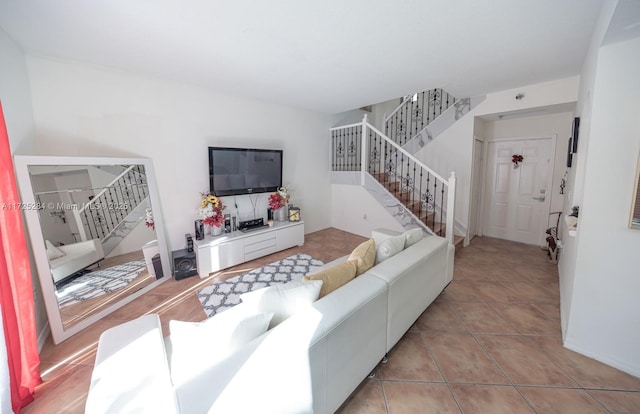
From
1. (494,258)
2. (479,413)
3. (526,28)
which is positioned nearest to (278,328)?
(479,413)

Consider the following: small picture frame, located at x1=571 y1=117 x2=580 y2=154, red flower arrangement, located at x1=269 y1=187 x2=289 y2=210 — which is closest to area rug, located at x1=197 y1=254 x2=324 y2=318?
red flower arrangement, located at x1=269 y1=187 x2=289 y2=210

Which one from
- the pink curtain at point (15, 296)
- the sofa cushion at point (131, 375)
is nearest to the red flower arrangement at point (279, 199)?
the pink curtain at point (15, 296)

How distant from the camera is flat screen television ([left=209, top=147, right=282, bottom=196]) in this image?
3.55 meters

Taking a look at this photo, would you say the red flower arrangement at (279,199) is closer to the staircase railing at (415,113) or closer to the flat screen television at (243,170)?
the flat screen television at (243,170)

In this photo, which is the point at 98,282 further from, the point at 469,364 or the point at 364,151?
the point at 364,151

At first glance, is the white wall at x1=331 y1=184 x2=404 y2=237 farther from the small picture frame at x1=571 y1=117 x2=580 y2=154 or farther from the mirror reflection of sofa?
the mirror reflection of sofa

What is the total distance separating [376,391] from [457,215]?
3.73 m

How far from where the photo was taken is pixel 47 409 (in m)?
1.54

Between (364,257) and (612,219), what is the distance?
1723mm

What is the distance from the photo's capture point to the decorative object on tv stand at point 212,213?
3393mm

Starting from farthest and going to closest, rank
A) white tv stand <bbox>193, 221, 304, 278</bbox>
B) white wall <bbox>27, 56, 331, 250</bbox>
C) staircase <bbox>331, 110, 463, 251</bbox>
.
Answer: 1. staircase <bbox>331, 110, 463, 251</bbox>
2. white tv stand <bbox>193, 221, 304, 278</bbox>
3. white wall <bbox>27, 56, 331, 250</bbox>

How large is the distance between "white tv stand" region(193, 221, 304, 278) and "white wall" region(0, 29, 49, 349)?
138cm

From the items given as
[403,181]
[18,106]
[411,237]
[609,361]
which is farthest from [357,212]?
[18,106]

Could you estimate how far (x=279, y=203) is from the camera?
4234mm
